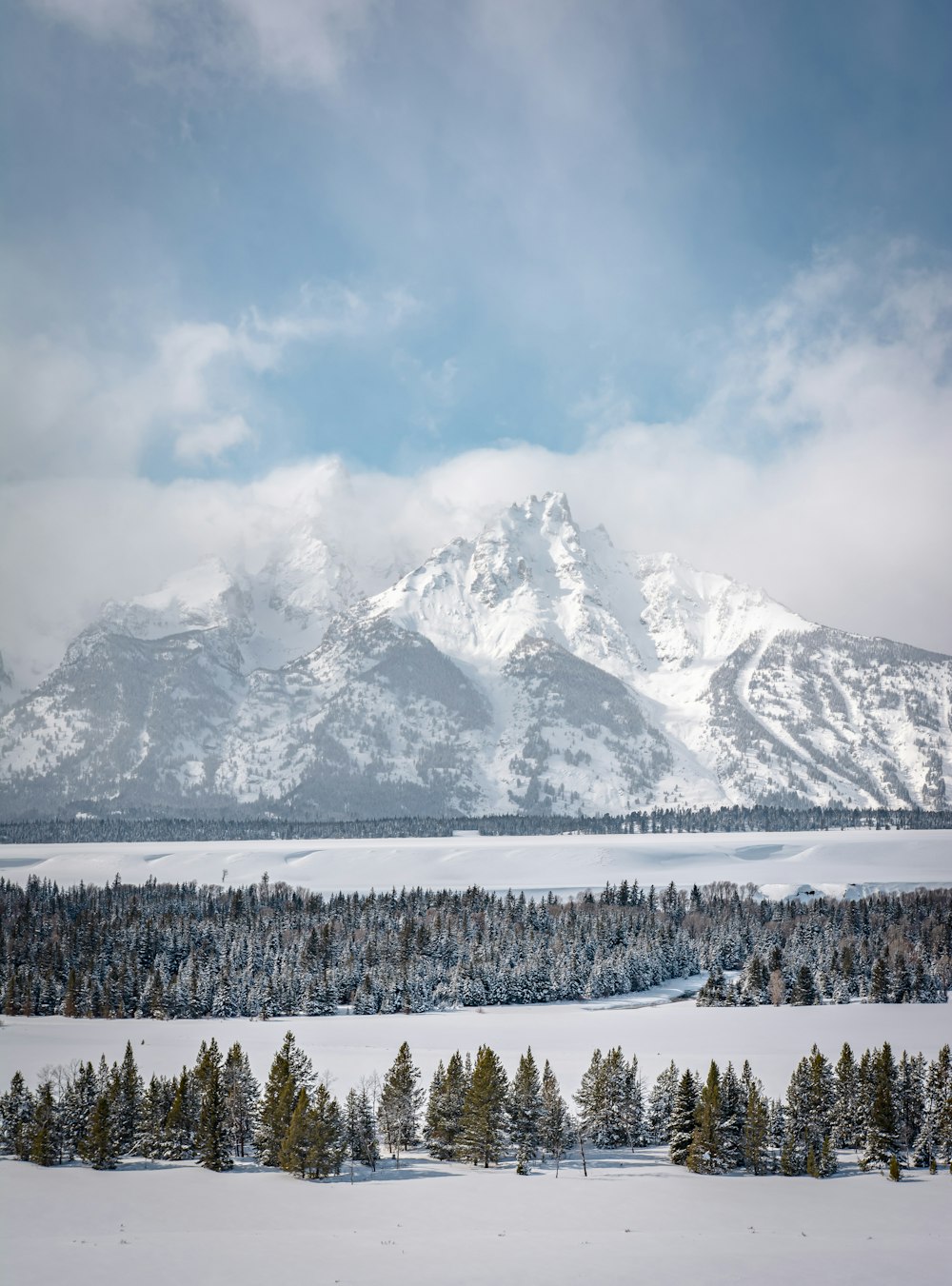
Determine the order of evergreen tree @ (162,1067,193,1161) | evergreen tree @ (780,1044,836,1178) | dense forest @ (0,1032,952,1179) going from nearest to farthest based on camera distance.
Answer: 1. dense forest @ (0,1032,952,1179)
2. evergreen tree @ (780,1044,836,1178)
3. evergreen tree @ (162,1067,193,1161)

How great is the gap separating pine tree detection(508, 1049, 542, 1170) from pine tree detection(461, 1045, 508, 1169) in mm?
1719

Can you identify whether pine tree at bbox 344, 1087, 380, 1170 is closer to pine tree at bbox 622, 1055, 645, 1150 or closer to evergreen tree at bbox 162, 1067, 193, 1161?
evergreen tree at bbox 162, 1067, 193, 1161

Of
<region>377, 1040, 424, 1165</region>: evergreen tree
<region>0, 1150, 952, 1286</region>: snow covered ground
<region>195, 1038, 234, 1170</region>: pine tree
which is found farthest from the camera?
<region>377, 1040, 424, 1165</region>: evergreen tree

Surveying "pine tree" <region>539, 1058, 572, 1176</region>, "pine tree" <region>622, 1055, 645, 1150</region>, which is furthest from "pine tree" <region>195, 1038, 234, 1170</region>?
"pine tree" <region>622, 1055, 645, 1150</region>

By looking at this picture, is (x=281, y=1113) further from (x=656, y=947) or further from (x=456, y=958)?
(x=656, y=947)

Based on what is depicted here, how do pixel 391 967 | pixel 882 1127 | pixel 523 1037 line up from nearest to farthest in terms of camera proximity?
pixel 882 1127 < pixel 523 1037 < pixel 391 967

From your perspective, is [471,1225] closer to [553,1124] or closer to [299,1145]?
[299,1145]

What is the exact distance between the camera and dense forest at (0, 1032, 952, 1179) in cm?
7206

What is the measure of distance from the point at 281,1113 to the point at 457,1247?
86.5 feet

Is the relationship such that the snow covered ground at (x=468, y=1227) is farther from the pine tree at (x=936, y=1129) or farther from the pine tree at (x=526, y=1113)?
the pine tree at (x=936, y=1129)

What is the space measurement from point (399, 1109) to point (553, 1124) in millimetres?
12457

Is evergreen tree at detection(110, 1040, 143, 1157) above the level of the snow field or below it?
above

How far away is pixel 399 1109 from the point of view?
7919 cm

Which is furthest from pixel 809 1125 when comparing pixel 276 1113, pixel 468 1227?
pixel 276 1113
